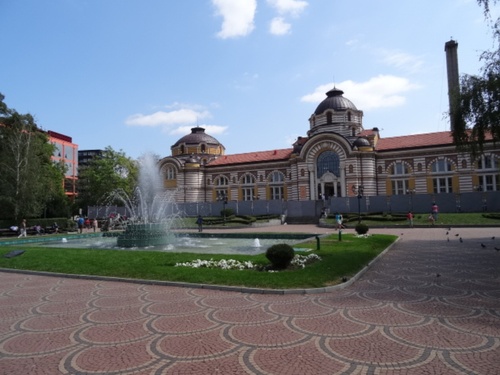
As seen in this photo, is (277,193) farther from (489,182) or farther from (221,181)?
(489,182)

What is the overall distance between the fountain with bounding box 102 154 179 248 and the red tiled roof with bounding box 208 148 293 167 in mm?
10841

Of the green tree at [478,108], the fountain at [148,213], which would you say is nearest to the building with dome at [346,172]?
the fountain at [148,213]

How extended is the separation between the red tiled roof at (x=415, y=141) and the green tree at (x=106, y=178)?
138 feet

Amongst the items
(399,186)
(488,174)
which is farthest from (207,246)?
(488,174)

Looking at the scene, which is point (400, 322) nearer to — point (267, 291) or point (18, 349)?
point (267, 291)

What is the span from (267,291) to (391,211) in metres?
34.2

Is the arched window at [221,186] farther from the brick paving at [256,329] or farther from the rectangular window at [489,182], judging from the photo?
the brick paving at [256,329]

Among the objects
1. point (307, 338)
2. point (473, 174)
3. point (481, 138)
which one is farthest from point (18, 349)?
point (473, 174)

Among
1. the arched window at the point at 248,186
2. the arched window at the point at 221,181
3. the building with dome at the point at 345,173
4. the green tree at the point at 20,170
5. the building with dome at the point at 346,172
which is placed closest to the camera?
the green tree at the point at 20,170

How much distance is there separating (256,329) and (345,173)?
145 feet

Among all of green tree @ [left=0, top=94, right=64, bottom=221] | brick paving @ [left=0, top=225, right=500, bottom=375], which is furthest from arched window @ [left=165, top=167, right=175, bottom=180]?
brick paving @ [left=0, top=225, right=500, bottom=375]

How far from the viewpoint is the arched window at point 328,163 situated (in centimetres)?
4925

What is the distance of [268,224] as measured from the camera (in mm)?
39438

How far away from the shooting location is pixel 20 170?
3409cm
